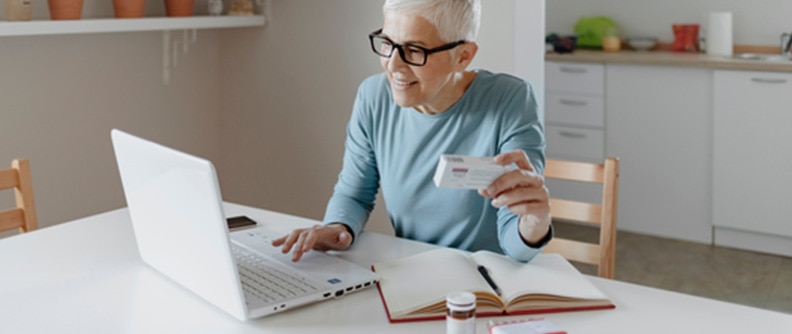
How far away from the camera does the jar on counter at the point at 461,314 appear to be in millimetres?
1236

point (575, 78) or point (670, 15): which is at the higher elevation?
point (670, 15)

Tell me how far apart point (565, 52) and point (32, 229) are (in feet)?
9.47

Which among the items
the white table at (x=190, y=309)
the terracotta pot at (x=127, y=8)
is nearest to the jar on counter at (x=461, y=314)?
the white table at (x=190, y=309)

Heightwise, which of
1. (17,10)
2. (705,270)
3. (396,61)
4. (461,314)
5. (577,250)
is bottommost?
(705,270)

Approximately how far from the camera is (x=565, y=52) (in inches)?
175

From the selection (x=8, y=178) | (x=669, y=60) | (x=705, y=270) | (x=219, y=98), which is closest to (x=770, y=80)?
(x=669, y=60)

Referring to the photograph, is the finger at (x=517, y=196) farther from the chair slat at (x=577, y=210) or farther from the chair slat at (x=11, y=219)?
the chair slat at (x=11, y=219)

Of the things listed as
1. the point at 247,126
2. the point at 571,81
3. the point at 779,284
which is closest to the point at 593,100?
the point at 571,81

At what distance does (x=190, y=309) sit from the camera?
1495 millimetres

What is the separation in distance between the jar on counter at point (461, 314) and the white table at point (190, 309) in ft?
0.45

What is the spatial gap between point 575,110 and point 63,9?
2.32m

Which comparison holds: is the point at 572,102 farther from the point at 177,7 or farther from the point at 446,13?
the point at 446,13

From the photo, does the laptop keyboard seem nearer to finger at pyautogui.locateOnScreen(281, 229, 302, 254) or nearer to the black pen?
finger at pyautogui.locateOnScreen(281, 229, 302, 254)

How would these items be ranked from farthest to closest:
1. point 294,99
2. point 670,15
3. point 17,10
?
point 670,15 < point 294,99 < point 17,10
